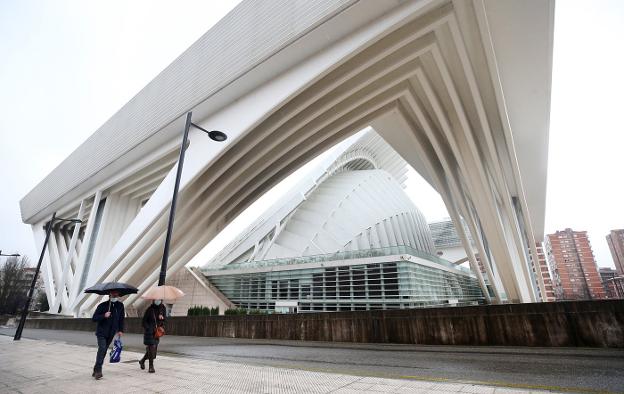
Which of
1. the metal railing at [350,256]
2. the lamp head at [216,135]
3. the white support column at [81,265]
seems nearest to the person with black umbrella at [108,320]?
Result: the lamp head at [216,135]

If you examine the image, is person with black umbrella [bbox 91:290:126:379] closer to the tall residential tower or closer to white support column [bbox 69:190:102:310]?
white support column [bbox 69:190:102:310]

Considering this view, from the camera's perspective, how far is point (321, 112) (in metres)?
14.4

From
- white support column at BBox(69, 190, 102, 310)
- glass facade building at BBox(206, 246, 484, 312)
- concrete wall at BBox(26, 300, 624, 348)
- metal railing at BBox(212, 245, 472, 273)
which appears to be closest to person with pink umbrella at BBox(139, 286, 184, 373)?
concrete wall at BBox(26, 300, 624, 348)

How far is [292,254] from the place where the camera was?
2958cm

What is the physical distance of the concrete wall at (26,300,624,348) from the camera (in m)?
6.70

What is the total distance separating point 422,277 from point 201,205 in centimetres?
1485

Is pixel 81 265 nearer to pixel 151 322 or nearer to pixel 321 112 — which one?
pixel 321 112

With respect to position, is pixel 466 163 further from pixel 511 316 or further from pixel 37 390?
pixel 37 390

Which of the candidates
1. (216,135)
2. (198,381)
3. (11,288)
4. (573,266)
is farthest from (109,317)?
(573,266)

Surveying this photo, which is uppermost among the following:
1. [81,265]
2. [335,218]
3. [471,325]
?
[335,218]

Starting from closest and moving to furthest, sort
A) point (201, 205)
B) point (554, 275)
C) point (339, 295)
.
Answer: point (201, 205)
point (339, 295)
point (554, 275)

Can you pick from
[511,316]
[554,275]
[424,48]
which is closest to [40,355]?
[511,316]

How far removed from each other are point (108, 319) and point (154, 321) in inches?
29.0

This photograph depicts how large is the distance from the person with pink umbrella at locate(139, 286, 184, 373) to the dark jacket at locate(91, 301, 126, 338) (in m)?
0.44
